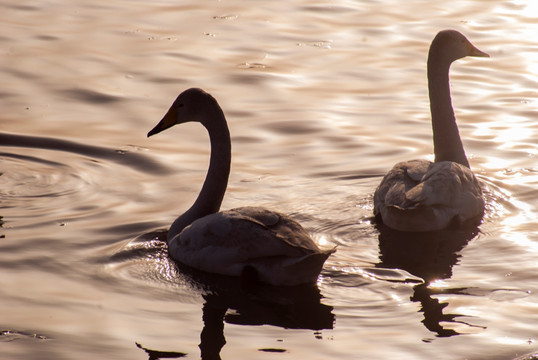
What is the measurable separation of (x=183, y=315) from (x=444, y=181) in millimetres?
3115

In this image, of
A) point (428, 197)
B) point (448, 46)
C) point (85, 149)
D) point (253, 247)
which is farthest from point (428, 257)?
point (85, 149)

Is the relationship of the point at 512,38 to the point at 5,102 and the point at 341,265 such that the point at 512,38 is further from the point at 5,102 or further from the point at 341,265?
the point at 341,265

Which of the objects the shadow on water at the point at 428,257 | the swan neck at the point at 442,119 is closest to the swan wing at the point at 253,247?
the shadow on water at the point at 428,257

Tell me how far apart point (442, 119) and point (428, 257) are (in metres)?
2.30

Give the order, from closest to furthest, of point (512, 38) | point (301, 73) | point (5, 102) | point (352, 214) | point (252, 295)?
point (252, 295) → point (352, 214) → point (5, 102) → point (301, 73) → point (512, 38)

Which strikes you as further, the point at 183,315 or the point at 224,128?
the point at 224,128

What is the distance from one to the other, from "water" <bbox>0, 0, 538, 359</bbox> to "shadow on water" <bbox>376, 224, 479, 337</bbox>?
0.08ft

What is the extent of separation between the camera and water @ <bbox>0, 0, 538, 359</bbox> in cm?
734

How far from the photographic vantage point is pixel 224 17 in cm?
1734

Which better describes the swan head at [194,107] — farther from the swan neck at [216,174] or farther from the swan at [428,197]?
the swan at [428,197]

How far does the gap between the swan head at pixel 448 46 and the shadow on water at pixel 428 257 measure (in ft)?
7.53

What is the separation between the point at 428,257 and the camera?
897 centimetres

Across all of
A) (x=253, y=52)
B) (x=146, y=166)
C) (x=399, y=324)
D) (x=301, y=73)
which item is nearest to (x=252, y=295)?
(x=399, y=324)

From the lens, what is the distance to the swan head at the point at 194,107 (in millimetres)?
9164
